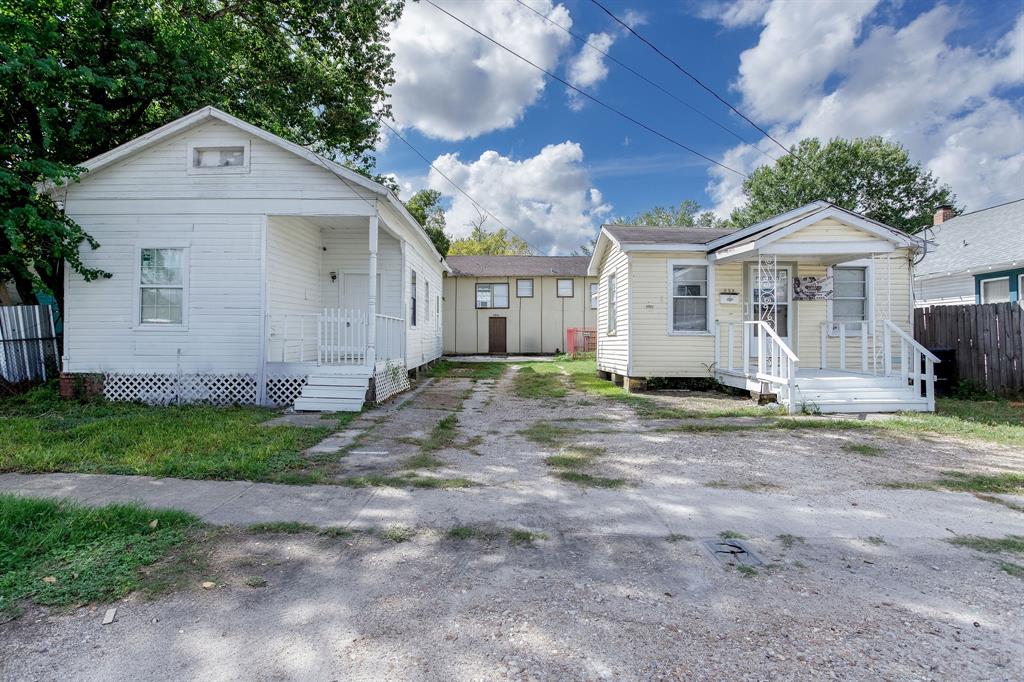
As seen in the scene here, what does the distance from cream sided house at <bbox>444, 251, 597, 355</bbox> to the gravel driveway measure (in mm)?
21036

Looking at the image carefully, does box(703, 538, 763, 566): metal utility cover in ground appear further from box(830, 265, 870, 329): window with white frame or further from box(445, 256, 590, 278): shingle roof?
box(445, 256, 590, 278): shingle roof

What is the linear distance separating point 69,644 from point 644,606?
2.57 meters

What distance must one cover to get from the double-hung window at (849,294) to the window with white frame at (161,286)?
13185mm

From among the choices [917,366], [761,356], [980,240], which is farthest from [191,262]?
[980,240]

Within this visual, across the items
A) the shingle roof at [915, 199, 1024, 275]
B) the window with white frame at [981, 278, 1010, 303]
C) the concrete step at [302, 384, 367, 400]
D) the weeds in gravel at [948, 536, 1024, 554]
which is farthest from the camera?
the shingle roof at [915, 199, 1024, 275]

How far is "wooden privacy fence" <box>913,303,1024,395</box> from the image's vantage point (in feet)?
31.8

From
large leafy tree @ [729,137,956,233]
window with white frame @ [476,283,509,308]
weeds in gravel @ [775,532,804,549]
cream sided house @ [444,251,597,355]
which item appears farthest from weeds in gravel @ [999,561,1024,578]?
large leafy tree @ [729,137,956,233]

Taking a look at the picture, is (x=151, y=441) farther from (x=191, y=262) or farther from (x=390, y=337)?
(x=390, y=337)

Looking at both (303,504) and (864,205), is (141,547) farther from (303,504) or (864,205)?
(864,205)

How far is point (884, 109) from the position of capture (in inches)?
562

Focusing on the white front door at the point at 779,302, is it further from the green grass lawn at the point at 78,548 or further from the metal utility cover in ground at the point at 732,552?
the green grass lawn at the point at 78,548

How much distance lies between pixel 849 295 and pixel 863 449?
636 cm

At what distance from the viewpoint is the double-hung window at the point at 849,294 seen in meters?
10.8

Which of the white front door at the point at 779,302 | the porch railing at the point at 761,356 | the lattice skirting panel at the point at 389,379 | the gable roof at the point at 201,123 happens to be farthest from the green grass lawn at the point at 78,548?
the white front door at the point at 779,302
